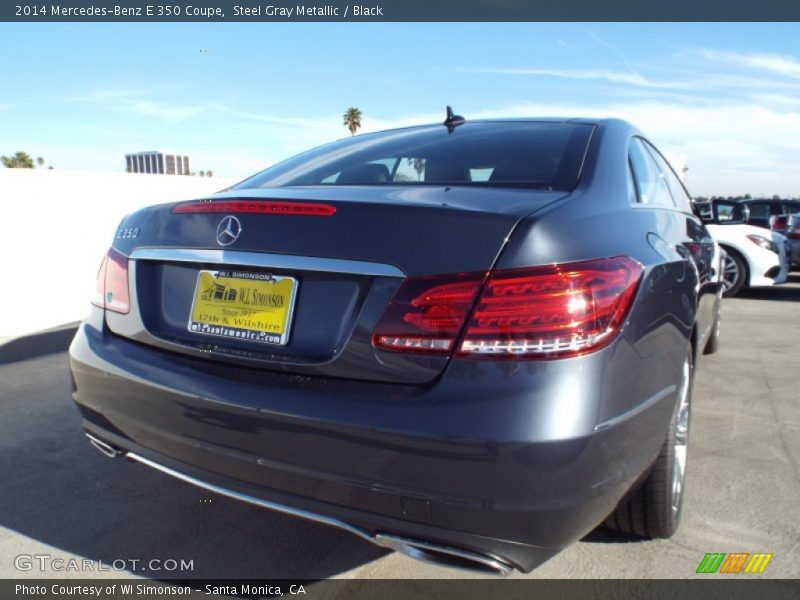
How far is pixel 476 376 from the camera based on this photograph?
161 cm

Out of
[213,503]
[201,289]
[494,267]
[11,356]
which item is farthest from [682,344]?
[11,356]

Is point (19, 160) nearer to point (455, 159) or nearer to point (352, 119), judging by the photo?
point (352, 119)

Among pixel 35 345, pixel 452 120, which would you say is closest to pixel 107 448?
pixel 452 120

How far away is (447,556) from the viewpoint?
5.61 ft

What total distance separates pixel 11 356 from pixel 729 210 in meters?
5.39

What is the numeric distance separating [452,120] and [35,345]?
4.37 m

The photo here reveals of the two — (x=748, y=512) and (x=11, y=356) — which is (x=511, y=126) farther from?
(x=11, y=356)

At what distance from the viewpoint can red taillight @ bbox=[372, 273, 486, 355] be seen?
5.41 feet

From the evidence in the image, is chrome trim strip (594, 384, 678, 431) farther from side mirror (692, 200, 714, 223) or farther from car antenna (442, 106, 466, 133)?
side mirror (692, 200, 714, 223)

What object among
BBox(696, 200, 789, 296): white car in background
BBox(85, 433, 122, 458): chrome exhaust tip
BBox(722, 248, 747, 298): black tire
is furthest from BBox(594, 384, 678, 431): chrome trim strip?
BBox(722, 248, 747, 298): black tire

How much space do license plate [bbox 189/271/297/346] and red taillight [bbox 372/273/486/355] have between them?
0.99 feet


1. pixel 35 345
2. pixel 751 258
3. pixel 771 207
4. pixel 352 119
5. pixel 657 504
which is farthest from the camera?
pixel 352 119

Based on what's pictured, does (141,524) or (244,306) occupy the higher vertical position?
(244,306)

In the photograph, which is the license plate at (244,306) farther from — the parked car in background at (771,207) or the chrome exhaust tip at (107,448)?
the parked car in background at (771,207)
